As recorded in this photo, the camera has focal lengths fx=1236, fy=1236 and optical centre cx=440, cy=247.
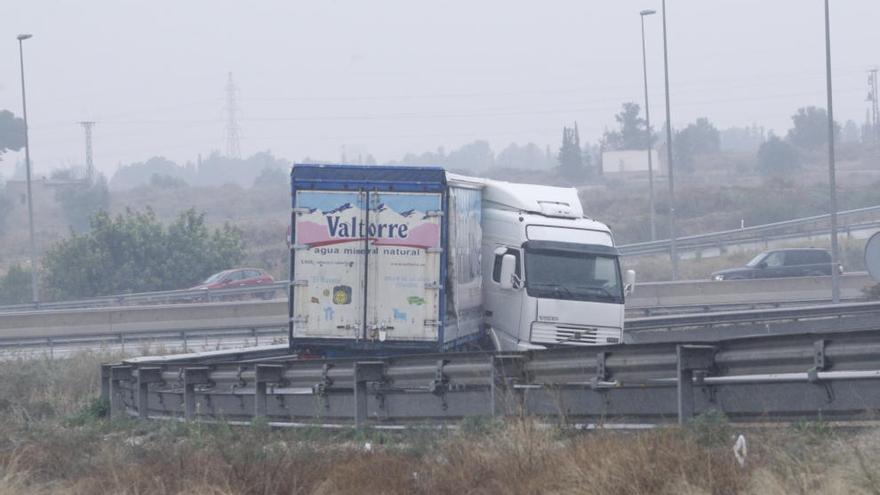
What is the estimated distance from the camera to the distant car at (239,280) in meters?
55.3

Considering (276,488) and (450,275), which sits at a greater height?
(450,275)

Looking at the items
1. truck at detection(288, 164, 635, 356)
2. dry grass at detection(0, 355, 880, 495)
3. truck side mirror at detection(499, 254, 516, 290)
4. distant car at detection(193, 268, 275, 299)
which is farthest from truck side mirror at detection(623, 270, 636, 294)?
distant car at detection(193, 268, 275, 299)

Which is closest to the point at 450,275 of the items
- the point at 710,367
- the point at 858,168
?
the point at 710,367

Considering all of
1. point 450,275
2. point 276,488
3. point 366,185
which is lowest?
point 276,488

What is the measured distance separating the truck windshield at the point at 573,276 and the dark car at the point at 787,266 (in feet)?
87.2

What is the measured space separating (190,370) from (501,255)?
6.20 m

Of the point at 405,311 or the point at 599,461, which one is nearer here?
the point at 599,461

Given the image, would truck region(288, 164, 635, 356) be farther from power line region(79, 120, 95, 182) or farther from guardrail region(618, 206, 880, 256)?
power line region(79, 120, 95, 182)

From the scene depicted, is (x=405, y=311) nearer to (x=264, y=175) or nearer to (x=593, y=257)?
(x=593, y=257)

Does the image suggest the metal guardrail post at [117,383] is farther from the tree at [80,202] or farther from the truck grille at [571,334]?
the tree at [80,202]

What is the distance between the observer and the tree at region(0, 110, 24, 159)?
144000 millimetres

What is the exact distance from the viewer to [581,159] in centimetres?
12519

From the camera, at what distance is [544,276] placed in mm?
21312

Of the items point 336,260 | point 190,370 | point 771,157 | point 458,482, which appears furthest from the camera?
point 771,157
